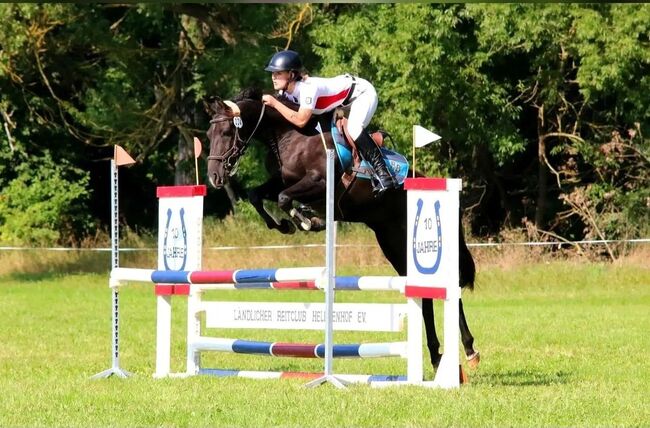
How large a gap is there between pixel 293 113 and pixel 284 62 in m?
0.41

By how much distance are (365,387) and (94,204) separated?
25834 mm

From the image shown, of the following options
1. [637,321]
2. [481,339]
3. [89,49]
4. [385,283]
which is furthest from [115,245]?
[89,49]

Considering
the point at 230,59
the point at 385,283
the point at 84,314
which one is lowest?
the point at 84,314

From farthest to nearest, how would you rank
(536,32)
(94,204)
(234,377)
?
(94,204) < (536,32) < (234,377)

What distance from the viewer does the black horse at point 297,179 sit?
8430mm

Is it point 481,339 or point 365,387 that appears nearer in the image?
point 365,387

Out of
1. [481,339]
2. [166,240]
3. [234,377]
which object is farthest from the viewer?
[481,339]

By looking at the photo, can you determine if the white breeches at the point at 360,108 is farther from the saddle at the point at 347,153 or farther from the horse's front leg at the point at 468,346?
the horse's front leg at the point at 468,346

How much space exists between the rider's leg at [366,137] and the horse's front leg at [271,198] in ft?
2.23

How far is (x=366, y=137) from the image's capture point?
863 cm

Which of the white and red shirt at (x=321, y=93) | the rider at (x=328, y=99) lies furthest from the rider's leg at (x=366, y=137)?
the white and red shirt at (x=321, y=93)

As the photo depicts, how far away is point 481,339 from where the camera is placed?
12539 mm

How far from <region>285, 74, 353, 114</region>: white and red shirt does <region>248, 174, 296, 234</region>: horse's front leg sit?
0.66m

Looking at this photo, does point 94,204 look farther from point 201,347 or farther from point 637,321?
point 201,347
